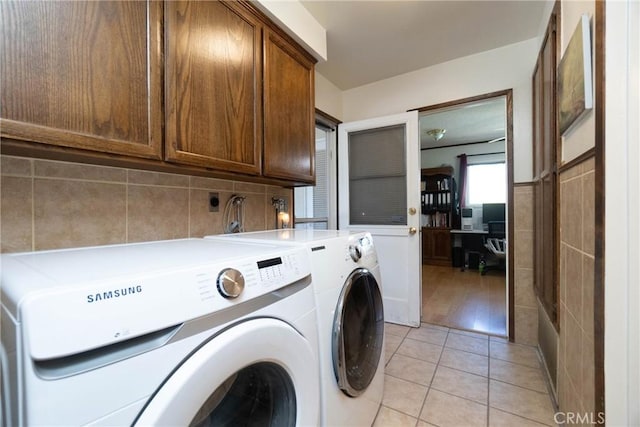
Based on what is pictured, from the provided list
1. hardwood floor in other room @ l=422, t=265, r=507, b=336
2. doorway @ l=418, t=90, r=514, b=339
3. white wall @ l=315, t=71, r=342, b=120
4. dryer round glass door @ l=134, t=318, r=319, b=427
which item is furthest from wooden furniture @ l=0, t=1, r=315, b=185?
hardwood floor in other room @ l=422, t=265, r=507, b=336

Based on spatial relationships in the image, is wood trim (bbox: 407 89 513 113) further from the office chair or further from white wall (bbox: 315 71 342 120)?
the office chair

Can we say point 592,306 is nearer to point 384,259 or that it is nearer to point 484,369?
point 484,369

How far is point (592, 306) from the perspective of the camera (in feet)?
2.94

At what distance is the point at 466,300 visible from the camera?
10.1ft

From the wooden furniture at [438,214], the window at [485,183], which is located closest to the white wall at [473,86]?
the wooden furniture at [438,214]

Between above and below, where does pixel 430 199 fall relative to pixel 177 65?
below

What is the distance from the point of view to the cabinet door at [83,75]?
684 millimetres

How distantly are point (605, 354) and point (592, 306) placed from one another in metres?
0.15

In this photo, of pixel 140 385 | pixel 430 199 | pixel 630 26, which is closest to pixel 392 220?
pixel 630 26

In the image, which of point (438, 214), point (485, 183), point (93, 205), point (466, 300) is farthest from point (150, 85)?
point (485, 183)

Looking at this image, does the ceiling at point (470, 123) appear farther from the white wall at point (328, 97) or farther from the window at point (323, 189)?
the window at point (323, 189)

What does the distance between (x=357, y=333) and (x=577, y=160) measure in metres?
1.13

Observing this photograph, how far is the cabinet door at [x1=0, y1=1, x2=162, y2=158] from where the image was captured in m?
0.68

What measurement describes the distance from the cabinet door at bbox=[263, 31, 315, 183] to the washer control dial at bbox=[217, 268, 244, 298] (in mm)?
867
